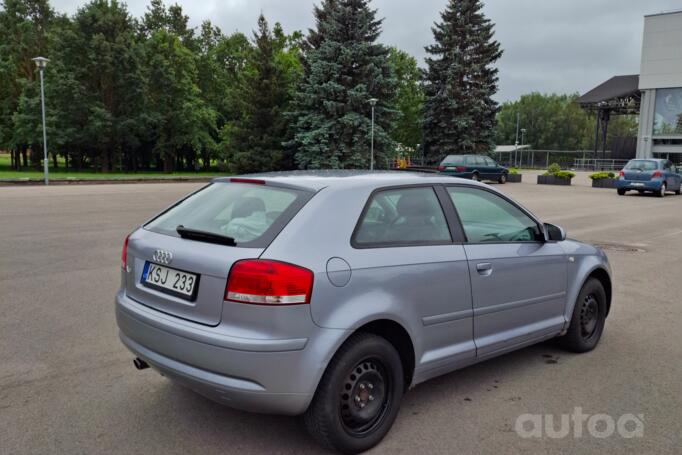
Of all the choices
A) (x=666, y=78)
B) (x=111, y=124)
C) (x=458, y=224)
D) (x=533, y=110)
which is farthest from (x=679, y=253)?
(x=533, y=110)

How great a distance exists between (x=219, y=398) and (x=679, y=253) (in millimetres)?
9743

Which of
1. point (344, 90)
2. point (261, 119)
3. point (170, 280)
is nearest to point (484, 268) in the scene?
point (170, 280)

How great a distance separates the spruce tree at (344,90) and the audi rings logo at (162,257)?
1329 inches

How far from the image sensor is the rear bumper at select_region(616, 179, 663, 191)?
958 inches

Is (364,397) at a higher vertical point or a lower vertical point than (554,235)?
lower

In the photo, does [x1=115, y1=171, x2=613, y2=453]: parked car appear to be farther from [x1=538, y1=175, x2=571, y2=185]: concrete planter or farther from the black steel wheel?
[x1=538, y1=175, x2=571, y2=185]: concrete planter

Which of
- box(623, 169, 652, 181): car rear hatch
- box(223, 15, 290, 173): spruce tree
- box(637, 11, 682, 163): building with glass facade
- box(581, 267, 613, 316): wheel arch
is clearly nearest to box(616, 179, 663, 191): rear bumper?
box(623, 169, 652, 181): car rear hatch

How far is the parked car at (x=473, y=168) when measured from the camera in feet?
101

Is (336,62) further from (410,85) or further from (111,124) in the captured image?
(410,85)

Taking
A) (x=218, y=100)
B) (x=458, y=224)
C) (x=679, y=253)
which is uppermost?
(x=218, y=100)

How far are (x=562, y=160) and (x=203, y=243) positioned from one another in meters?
79.6

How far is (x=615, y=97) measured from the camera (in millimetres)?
61625

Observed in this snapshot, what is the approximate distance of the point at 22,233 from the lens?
10664 millimetres

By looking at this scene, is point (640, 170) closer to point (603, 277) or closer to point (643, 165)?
point (643, 165)
